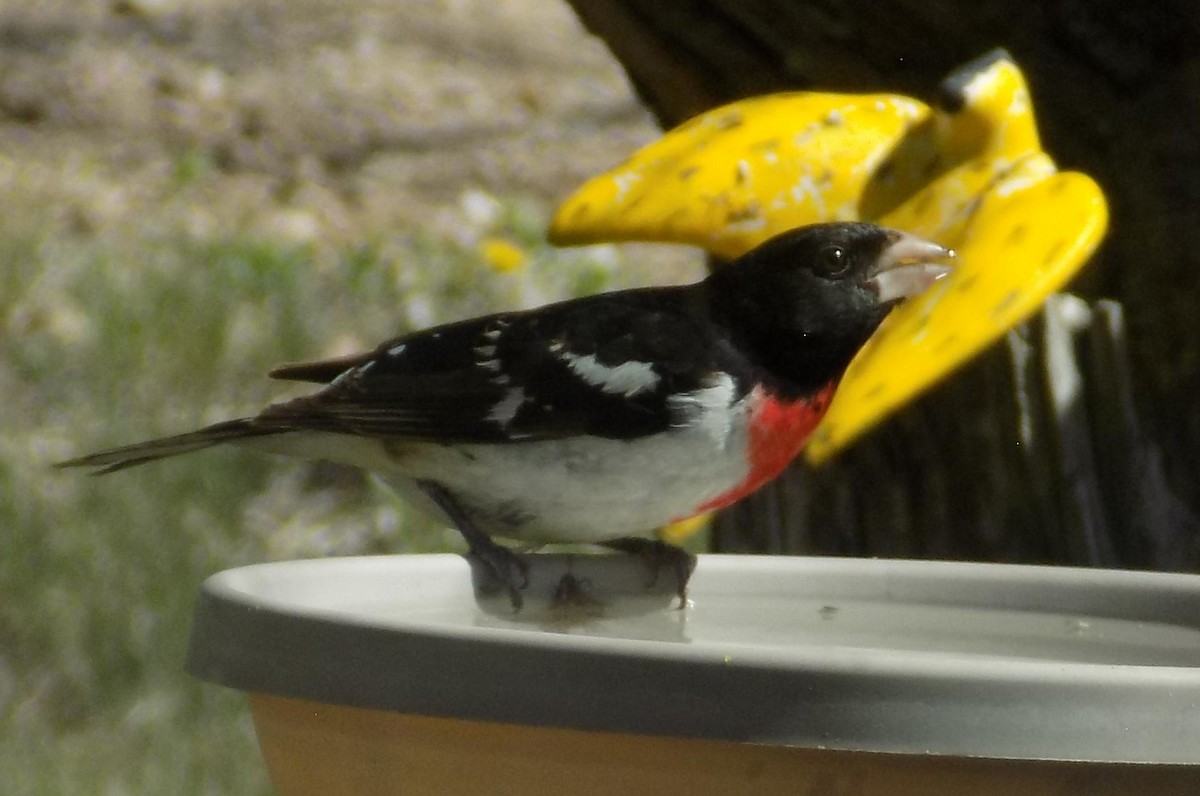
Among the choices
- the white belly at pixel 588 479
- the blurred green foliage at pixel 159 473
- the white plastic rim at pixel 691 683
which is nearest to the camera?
the white plastic rim at pixel 691 683

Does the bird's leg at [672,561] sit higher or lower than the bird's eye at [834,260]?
lower

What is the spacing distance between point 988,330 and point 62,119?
20.0 feet

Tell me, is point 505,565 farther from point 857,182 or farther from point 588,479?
point 857,182

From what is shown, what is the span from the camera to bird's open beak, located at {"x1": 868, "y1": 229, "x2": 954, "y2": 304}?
7.74 feet

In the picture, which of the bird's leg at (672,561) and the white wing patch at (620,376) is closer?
the bird's leg at (672,561)

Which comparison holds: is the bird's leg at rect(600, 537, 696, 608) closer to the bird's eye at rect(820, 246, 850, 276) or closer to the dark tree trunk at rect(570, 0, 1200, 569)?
the bird's eye at rect(820, 246, 850, 276)

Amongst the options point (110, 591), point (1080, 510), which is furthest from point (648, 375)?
point (110, 591)

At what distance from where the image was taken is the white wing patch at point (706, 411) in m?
2.30

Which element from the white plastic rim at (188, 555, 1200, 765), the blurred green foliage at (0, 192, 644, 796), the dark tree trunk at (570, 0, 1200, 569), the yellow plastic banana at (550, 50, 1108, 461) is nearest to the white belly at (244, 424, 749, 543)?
the yellow plastic banana at (550, 50, 1108, 461)

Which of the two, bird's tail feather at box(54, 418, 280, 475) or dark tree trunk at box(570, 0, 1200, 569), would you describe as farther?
dark tree trunk at box(570, 0, 1200, 569)

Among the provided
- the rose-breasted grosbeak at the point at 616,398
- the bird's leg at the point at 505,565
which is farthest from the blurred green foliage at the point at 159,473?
the bird's leg at the point at 505,565

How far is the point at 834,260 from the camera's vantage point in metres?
2.40

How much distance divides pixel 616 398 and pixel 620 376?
38mm

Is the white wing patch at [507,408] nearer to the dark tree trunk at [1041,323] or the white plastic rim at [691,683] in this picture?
the white plastic rim at [691,683]
